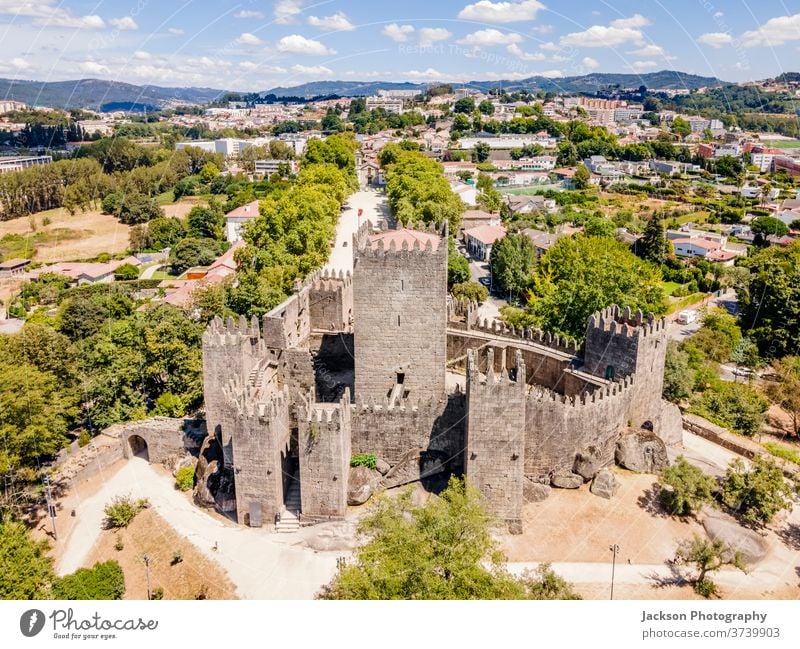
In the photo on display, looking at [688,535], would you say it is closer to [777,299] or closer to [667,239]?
[777,299]

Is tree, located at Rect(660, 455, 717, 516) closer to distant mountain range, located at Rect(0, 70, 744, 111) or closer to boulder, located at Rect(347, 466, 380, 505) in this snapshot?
boulder, located at Rect(347, 466, 380, 505)

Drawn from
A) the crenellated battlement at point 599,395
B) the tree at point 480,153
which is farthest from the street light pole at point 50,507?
the tree at point 480,153

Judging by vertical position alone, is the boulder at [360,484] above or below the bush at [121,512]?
above

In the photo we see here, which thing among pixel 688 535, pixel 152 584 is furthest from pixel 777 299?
pixel 152 584

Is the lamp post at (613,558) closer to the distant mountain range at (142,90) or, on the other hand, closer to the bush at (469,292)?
the distant mountain range at (142,90)

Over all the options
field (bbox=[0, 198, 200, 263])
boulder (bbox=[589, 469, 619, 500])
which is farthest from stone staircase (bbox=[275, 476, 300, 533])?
field (bbox=[0, 198, 200, 263])
